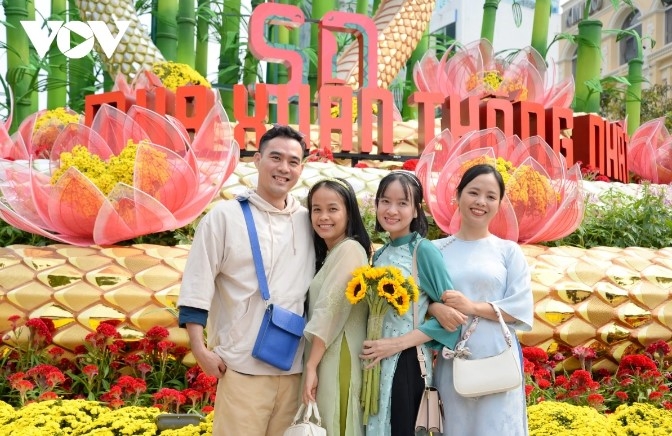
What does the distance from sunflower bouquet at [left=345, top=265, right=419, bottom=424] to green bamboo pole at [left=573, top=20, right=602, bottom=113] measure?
19.2 ft

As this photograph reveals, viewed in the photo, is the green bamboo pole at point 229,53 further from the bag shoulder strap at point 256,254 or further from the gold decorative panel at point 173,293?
the bag shoulder strap at point 256,254

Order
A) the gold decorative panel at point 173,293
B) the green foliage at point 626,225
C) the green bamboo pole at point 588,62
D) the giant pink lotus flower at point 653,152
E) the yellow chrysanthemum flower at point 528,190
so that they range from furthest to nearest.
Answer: the green bamboo pole at point 588,62 < the giant pink lotus flower at point 653,152 < the green foliage at point 626,225 < the yellow chrysanthemum flower at point 528,190 < the gold decorative panel at point 173,293

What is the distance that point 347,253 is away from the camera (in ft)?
6.48

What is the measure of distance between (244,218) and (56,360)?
1.17 metres

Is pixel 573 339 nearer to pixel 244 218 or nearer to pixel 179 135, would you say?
pixel 244 218

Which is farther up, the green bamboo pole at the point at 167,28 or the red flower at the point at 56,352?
the green bamboo pole at the point at 167,28

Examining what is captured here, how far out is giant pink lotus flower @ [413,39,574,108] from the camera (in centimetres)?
589

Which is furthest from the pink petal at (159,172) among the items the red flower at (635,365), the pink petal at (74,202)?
the red flower at (635,365)

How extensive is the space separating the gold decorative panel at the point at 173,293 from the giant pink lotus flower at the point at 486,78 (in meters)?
2.72

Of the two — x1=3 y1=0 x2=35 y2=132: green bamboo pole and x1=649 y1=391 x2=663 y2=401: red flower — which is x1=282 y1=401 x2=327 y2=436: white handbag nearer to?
x1=649 y1=391 x2=663 y2=401: red flower

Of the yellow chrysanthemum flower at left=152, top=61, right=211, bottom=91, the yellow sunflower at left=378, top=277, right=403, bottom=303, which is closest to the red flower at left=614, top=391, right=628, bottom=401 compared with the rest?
the yellow sunflower at left=378, top=277, right=403, bottom=303

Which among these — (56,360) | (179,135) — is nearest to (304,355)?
(56,360)

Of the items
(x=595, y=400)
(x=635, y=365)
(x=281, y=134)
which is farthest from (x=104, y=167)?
(x=635, y=365)

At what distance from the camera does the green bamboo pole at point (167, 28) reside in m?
7.50
